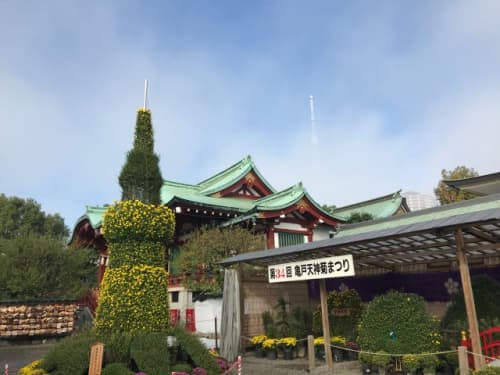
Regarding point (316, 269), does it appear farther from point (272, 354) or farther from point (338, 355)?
point (272, 354)

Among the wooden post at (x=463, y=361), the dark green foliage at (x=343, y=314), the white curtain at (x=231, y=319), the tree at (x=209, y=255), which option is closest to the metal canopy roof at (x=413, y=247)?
the white curtain at (x=231, y=319)

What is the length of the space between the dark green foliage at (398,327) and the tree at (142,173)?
6452 millimetres

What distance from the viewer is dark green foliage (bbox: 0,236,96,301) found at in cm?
1944

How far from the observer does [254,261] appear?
527 inches

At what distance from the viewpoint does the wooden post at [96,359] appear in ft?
26.9

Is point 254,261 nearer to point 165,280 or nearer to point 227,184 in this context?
point 165,280

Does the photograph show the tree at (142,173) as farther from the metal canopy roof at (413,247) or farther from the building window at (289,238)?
the building window at (289,238)

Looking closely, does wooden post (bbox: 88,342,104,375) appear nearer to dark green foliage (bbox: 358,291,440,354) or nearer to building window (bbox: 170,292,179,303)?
dark green foliage (bbox: 358,291,440,354)

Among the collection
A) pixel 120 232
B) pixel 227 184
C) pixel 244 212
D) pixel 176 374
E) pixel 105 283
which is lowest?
pixel 176 374

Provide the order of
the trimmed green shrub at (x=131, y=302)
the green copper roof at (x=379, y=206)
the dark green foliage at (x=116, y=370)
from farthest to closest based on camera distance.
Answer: the green copper roof at (x=379, y=206) → the trimmed green shrub at (x=131, y=302) → the dark green foliage at (x=116, y=370)

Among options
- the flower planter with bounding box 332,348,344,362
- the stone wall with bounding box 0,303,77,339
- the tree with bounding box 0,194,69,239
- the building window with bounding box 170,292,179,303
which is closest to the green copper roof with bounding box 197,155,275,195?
the building window with bounding box 170,292,179,303

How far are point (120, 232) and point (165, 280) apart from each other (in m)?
1.64

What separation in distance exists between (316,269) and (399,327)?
2444 mm

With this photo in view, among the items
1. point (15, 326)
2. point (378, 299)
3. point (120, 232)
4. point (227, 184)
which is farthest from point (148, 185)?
point (227, 184)
